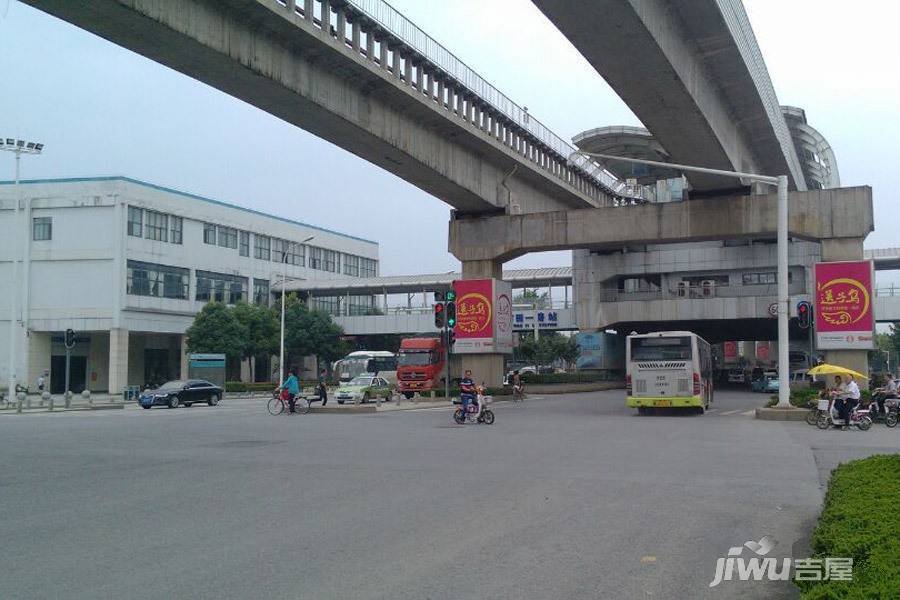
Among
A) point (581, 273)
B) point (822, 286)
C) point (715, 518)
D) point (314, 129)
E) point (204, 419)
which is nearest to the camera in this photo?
point (715, 518)

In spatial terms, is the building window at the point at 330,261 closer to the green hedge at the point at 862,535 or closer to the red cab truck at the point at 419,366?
the red cab truck at the point at 419,366

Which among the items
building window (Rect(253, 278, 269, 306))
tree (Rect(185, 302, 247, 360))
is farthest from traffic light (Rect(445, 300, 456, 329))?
building window (Rect(253, 278, 269, 306))

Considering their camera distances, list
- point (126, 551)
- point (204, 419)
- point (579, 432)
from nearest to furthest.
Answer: point (126, 551) → point (579, 432) → point (204, 419)

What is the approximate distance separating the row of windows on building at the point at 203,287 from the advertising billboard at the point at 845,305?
45.1 metres

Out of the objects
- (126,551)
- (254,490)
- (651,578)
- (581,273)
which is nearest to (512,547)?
(651,578)

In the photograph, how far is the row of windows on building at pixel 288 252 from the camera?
68688 mm

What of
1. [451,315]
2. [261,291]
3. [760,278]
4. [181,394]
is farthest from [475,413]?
[261,291]

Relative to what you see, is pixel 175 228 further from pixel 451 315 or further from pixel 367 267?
pixel 451 315

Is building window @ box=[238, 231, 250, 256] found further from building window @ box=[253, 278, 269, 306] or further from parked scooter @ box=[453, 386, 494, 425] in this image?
parked scooter @ box=[453, 386, 494, 425]

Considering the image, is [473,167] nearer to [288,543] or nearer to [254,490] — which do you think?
[254,490]

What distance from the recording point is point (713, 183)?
32219 millimetres

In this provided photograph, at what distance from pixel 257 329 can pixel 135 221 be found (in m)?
11.9

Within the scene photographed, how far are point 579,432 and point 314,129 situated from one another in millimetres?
11824

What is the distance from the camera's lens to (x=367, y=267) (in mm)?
91750
